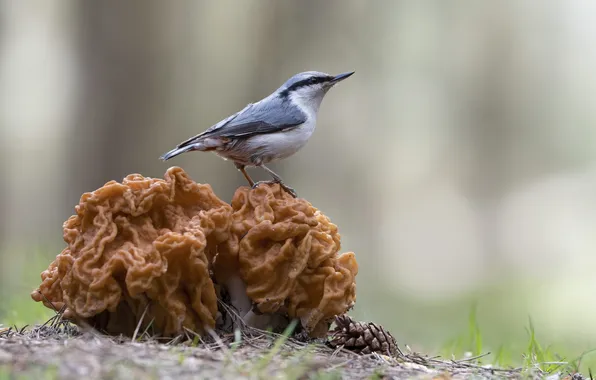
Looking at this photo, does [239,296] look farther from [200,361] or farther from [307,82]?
[307,82]

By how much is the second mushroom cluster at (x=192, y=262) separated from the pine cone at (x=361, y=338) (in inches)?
6.9

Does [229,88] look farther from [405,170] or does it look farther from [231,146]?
[405,170]

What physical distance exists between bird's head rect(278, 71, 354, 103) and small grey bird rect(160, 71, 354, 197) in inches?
2.0

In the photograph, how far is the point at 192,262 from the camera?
3920mm

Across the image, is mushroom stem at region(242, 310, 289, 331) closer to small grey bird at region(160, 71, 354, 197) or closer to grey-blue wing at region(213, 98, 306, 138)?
small grey bird at region(160, 71, 354, 197)

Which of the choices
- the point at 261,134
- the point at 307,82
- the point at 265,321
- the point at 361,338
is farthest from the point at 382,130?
the point at 361,338

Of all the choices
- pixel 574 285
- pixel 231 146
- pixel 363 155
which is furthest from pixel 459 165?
pixel 231 146

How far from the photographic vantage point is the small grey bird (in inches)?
191

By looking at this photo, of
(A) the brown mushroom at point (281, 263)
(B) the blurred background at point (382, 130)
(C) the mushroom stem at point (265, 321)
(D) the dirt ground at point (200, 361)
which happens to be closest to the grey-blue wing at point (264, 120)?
(A) the brown mushroom at point (281, 263)

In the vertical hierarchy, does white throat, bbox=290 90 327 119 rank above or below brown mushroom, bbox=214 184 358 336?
above

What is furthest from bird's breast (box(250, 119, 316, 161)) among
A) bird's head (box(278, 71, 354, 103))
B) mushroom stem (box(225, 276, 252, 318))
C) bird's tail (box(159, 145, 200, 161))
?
mushroom stem (box(225, 276, 252, 318))

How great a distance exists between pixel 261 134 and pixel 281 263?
1.12 m

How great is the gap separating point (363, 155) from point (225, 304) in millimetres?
19538

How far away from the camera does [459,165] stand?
26.0m
